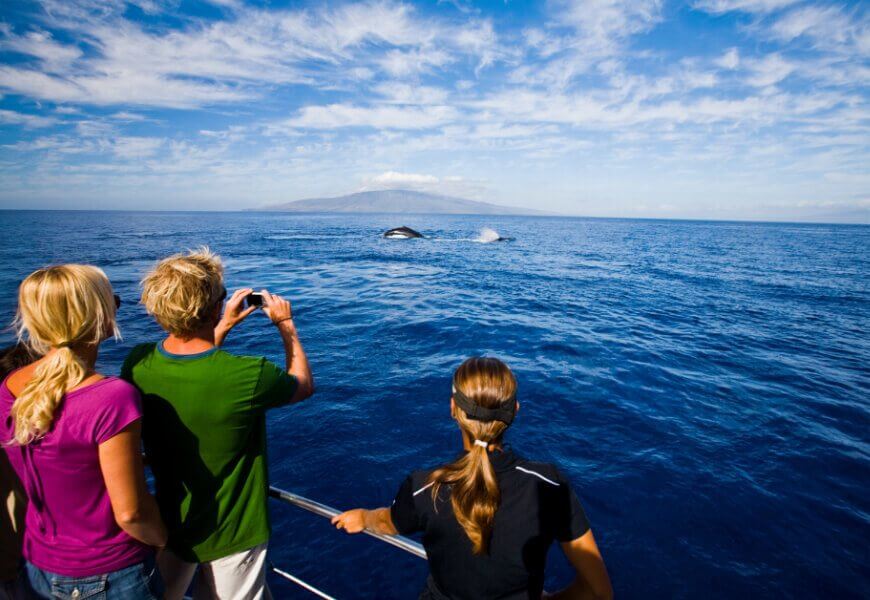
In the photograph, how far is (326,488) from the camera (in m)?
7.96

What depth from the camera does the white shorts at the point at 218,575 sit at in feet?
9.52

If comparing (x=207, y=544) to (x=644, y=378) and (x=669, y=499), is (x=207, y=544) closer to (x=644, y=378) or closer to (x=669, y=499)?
(x=669, y=499)

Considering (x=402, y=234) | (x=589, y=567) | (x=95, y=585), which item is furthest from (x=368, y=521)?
(x=402, y=234)

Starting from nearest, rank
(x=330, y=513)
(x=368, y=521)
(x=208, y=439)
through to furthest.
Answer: (x=208, y=439)
(x=368, y=521)
(x=330, y=513)

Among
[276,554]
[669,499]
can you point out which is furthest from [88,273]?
[669,499]

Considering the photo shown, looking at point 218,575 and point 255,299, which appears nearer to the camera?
point 218,575

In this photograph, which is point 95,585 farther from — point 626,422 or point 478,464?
point 626,422

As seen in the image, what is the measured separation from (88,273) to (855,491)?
1318cm

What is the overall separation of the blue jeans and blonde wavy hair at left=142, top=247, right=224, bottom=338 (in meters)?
1.59

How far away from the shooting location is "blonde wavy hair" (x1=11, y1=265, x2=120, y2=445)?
2.09 m

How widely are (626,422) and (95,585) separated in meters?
11.1

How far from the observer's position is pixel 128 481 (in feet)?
7.54

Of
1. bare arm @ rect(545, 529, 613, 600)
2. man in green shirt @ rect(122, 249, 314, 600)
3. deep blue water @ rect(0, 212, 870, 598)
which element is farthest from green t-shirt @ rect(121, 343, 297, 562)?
deep blue water @ rect(0, 212, 870, 598)

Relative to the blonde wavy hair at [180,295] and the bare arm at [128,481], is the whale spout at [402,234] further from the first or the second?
the bare arm at [128,481]
